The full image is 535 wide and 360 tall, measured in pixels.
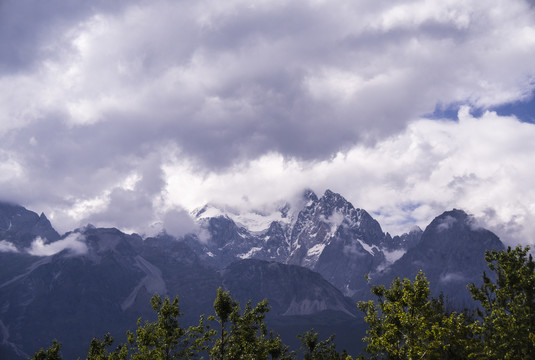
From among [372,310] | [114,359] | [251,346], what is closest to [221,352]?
[251,346]

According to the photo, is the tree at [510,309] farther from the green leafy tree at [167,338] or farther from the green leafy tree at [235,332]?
the green leafy tree at [167,338]

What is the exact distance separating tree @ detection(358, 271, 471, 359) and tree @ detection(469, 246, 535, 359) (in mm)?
2532

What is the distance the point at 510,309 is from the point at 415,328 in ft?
39.1

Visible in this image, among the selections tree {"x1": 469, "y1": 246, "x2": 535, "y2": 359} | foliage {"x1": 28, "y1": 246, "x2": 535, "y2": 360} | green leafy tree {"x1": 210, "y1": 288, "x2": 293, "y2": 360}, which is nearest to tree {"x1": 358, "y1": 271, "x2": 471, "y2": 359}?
foliage {"x1": 28, "y1": 246, "x2": 535, "y2": 360}

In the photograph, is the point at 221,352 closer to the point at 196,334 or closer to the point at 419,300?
the point at 196,334

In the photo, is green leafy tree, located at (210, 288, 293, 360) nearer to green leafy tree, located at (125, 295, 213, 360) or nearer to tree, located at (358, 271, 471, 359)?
green leafy tree, located at (125, 295, 213, 360)

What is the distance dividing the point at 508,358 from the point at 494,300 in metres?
7.09

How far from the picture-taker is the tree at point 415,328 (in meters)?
32.4

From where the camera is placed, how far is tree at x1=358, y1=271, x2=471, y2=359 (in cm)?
3245

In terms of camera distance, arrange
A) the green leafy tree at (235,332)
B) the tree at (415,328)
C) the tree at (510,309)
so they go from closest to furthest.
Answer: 1. the tree at (415,328)
2. the tree at (510,309)
3. the green leafy tree at (235,332)

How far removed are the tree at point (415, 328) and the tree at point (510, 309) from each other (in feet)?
8.31

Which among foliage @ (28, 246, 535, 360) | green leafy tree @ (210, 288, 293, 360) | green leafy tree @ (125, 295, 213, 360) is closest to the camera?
foliage @ (28, 246, 535, 360)

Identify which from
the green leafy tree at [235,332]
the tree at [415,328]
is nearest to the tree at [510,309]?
the tree at [415,328]

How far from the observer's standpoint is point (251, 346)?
4322 centimetres
